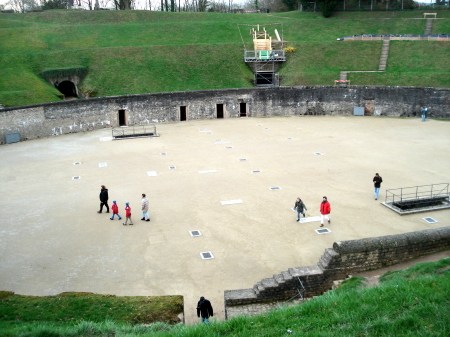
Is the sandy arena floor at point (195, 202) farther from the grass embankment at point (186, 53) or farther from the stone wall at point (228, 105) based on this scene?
the grass embankment at point (186, 53)

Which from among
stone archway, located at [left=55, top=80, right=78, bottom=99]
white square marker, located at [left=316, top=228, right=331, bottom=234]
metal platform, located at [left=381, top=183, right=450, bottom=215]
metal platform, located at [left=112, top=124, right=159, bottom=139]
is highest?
stone archway, located at [left=55, top=80, right=78, bottom=99]

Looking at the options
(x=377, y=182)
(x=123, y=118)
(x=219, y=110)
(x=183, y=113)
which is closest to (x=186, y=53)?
(x=219, y=110)

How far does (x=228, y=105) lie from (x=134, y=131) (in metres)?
7.59

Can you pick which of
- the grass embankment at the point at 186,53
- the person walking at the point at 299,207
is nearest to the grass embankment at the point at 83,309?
the person walking at the point at 299,207

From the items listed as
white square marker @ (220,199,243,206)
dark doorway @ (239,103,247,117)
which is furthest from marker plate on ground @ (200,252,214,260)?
dark doorway @ (239,103,247,117)

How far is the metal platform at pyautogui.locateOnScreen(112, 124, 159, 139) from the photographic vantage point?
27.4 m

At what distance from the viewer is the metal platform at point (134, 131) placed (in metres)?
27.4

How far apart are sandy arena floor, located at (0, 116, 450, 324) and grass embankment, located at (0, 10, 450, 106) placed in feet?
21.8

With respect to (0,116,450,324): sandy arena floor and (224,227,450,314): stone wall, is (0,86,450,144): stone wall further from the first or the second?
(224,227,450,314): stone wall

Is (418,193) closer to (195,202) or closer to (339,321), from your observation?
(195,202)

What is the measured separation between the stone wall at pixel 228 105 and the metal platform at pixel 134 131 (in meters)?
0.70

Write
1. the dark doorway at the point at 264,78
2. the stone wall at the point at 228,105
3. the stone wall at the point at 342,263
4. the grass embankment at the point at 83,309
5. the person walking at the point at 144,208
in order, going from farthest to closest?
the dark doorway at the point at 264,78
the stone wall at the point at 228,105
the person walking at the point at 144,208
the stone wall at the point at 342,263
the grass embankment at the point at 83,309

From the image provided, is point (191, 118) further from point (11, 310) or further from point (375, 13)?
point (375, 13)

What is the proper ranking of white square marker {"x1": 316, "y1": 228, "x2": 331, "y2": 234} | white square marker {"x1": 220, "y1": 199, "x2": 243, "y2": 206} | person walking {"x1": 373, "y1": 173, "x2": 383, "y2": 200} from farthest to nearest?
1. white square marker {"x1": 220, "y1": 199, "x2": 243, "y2": 206}
2. person walking {"x1": 373, "y1": 173, "x2": 383, "y2": 200}
3. white square marker {"x1": 316, "y1": 228, "x2": 331, "y2": 234}
